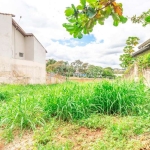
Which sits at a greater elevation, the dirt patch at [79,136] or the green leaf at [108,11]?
the green leaf at [108,11]

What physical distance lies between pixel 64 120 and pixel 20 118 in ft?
1.96

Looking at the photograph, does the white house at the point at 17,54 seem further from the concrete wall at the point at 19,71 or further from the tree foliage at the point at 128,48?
the tree foliage at the point at 128,48

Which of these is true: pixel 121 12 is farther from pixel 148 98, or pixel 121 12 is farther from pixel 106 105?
pixel 148 98

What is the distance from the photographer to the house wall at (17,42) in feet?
43.1

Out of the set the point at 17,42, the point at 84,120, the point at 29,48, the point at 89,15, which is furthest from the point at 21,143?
the point at 29,48

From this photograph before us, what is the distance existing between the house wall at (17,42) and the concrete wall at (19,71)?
117 centimetres

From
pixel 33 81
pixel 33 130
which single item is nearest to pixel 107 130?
pixel 33 130

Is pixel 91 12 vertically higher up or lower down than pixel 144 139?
higher up

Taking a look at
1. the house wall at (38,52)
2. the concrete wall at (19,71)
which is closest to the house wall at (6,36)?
the concrete wall at (19,71)

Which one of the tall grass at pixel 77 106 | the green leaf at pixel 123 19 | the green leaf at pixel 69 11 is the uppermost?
the green leaf at pixel 69 11

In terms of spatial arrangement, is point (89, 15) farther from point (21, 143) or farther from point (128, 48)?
point (128, 48)

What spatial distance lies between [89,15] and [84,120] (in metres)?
2.00

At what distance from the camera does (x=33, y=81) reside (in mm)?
A: 13305

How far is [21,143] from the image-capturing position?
8.14 ft
